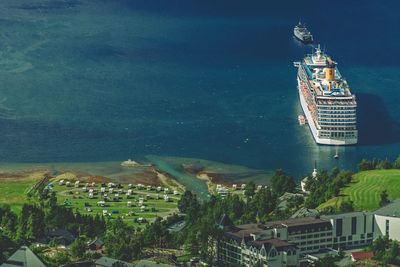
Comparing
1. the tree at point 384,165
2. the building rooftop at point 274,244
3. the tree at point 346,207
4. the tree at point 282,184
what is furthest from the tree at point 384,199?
the building rooftop at point 274,244

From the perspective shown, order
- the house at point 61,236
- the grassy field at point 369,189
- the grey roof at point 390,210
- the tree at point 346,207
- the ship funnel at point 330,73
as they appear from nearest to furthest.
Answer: the grey roof at point 390,210 < the house at point 61,236 < the tree at point 346,207 < the grassy field at point 369,189 < the ship funnel at point 330,73

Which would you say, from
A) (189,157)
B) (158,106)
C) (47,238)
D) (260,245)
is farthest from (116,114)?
(260,245)

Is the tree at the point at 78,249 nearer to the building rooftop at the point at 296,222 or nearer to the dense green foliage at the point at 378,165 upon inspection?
the building rooftop at the point at 296,222

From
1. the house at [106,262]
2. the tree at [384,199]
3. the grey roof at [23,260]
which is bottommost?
the house at [106,262]

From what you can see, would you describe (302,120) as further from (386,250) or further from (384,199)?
(386,250)

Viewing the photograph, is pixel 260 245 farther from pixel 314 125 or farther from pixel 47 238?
pixel 314 125

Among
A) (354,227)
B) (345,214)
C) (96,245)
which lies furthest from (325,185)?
(96,245)

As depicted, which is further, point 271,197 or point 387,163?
point 387,163
